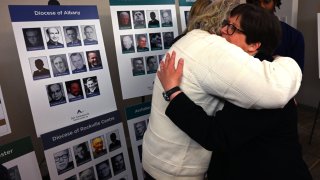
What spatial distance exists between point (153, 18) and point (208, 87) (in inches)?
49.3

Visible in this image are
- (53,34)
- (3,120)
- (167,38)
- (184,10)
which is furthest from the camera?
(184,10)

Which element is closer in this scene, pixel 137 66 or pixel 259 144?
pixel 259 144

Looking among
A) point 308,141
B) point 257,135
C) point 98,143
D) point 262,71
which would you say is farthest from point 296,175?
point 308,141

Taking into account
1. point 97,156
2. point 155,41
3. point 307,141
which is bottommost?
point 307,141

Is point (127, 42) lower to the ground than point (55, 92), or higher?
higher

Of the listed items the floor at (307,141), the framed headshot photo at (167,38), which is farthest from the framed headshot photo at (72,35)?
the floor at (307,141)

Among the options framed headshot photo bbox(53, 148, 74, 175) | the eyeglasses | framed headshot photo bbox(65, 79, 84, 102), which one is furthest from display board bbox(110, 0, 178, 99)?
the eyeglasses

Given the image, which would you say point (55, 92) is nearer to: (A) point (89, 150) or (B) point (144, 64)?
(A) point (89, 150)

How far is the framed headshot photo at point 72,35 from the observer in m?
1.55

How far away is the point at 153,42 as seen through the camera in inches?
79.2

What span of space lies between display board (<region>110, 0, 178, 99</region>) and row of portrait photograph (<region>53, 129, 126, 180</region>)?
33 cm

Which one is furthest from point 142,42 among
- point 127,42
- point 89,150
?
point 89,150

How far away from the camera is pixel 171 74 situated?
0.93 m

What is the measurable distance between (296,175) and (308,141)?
7.85ft
